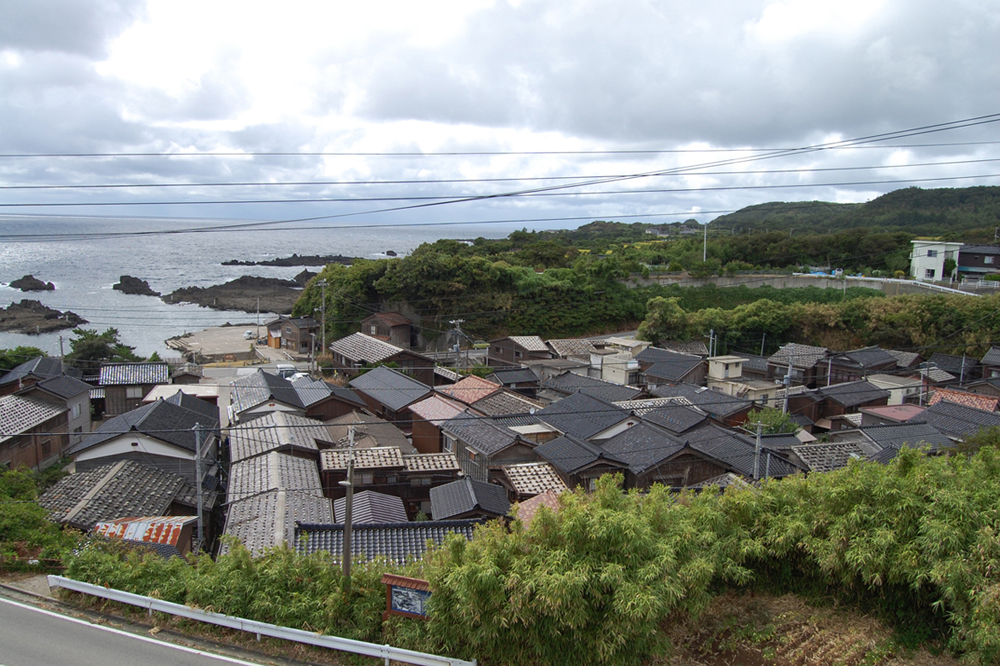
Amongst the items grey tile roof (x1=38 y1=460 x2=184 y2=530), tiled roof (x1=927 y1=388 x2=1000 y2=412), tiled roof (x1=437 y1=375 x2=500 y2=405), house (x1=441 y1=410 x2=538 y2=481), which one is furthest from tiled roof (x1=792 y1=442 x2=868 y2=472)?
grey tile roof (x1=38 y1=460 x2=184 y2=530)

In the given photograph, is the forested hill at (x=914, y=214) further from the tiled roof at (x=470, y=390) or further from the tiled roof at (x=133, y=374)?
the tiled roof at (x=133, y=374)

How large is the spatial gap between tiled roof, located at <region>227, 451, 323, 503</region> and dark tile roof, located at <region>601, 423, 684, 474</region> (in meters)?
7.89

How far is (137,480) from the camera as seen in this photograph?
499 inches

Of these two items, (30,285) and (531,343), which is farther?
(30,285)

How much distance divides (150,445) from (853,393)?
24708 millimetres

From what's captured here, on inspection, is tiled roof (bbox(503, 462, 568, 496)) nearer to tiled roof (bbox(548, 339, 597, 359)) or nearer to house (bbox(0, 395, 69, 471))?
house (bbox(0, 395, 69, 471))

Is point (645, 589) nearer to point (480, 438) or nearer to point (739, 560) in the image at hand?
point (739, 560)

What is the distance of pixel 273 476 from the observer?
1291 centimetres

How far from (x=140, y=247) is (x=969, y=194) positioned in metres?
Answer: 162

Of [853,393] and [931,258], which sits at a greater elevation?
[931,258]

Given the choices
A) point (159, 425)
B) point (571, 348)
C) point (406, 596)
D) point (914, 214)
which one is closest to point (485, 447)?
point (159, 425)

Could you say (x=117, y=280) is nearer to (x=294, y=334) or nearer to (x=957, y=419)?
(x=294, y=334)

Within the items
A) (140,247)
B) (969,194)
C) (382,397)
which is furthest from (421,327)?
(140,247)

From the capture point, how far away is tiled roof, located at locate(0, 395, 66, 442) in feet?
51.7
